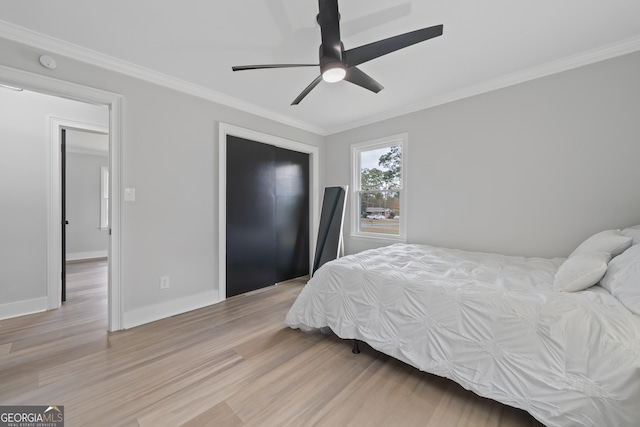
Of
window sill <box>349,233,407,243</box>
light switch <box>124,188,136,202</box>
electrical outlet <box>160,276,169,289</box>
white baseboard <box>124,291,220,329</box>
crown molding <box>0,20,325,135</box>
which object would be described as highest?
crown molding <box>0,20,325,135</box>

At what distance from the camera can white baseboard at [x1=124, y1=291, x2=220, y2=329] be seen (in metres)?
2.37

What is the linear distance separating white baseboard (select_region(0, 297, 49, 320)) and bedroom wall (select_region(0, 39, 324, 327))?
1.30 m

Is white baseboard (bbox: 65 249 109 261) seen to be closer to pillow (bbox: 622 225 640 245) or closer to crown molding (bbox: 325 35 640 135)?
crown molding (bbox: 325 35 640 135)

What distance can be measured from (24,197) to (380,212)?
428cm

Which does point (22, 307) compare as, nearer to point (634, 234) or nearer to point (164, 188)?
point (164, 188)

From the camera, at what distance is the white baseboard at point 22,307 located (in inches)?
99.1

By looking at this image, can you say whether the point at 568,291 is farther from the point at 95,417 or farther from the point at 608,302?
the point at 95,417

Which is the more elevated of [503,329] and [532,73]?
[532,73]

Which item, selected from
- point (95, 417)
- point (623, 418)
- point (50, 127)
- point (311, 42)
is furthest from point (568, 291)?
point (50, 127)

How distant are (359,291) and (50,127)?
3830 mm

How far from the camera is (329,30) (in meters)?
1.46

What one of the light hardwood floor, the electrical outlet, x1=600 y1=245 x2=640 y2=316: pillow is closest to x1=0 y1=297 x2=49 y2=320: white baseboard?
the light hardwood floor

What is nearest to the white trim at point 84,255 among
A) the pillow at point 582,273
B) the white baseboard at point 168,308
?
the white baseboard at point 168,308

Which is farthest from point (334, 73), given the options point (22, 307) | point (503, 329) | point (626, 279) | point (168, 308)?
point (22, 307)
